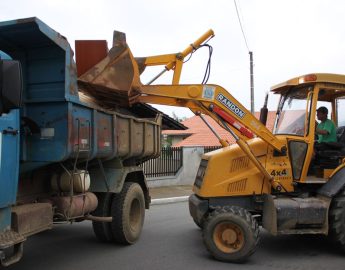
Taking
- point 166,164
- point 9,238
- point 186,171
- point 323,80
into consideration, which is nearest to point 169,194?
point 166,164

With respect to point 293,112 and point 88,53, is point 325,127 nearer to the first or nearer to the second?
point 293,112

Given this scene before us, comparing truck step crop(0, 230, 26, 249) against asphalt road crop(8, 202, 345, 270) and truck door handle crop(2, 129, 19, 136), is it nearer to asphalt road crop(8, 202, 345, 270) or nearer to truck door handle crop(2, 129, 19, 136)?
truck door handle crop(2, 129, 19, 136)

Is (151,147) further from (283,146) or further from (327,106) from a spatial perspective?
(327,106)

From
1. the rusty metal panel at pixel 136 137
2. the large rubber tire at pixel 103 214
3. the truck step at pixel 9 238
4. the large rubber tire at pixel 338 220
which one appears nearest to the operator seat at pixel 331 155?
the large rubber tire at pixel 338 220

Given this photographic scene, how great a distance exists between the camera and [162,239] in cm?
784

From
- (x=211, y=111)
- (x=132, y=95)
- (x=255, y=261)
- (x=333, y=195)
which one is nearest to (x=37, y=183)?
(x=132, y=95)

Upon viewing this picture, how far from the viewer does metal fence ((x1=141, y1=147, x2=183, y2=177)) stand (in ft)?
55.8

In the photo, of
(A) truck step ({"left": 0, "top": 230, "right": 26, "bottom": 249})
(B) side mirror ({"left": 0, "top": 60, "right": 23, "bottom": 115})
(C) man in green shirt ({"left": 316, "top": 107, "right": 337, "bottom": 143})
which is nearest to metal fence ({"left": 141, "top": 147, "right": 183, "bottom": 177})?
(C) man in green shirt ({"left": 316, "top": 107, "right": 337, "bottom": 143})

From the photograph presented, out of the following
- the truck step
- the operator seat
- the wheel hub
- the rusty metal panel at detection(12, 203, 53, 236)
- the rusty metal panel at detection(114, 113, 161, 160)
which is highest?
the rusty metal panel at detection(114, 113, 161, 160)

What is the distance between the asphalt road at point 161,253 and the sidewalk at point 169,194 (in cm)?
477

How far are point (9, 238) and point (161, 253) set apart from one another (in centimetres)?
291

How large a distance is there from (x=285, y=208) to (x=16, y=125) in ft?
12.5

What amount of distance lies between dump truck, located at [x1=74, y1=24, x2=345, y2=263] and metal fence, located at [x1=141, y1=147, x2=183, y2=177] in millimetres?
9819

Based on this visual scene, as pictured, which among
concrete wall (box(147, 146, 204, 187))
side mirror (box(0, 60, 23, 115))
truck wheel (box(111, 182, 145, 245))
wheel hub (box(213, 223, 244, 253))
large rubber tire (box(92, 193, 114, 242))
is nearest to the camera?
side mirror (box(0, 60, 23, 115))
